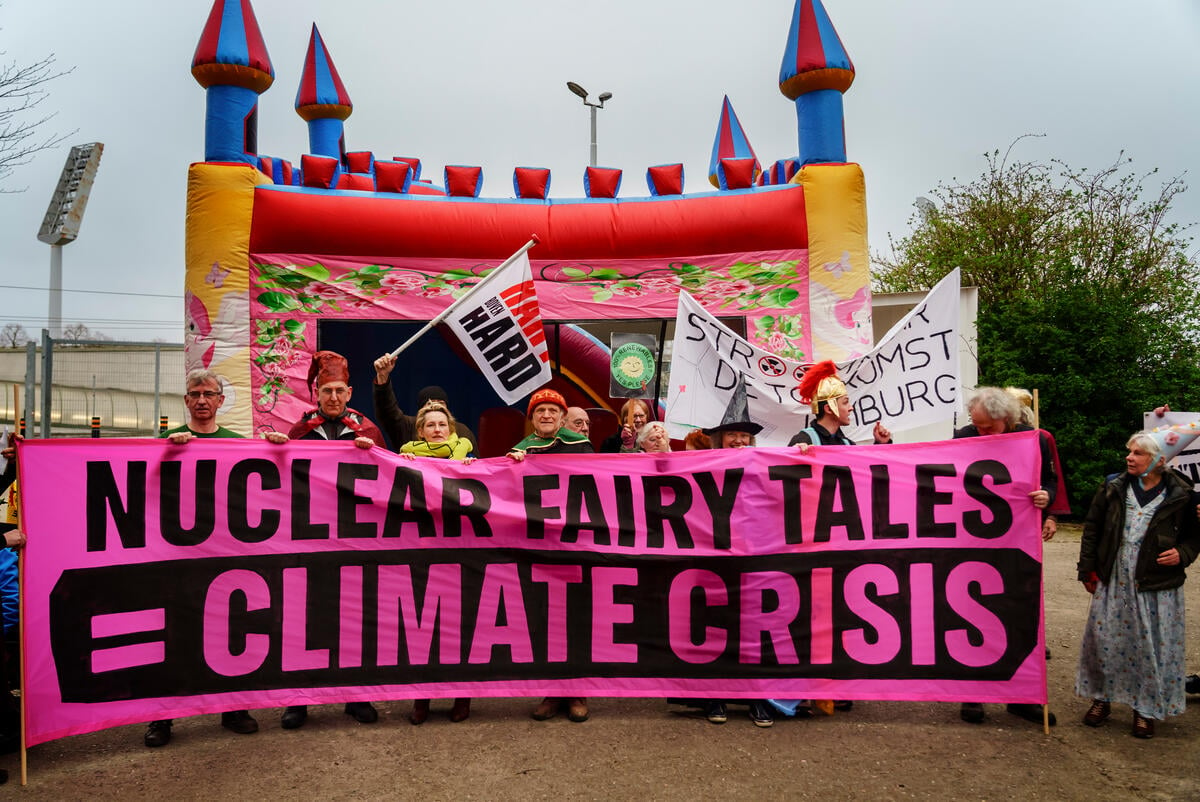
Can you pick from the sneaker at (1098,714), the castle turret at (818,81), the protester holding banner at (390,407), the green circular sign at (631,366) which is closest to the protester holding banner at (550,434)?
the protester holding banner at (390,407)

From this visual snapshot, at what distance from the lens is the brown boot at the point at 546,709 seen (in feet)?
16.0

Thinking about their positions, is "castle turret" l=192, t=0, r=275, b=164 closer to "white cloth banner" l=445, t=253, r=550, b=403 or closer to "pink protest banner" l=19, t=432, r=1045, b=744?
"white cloth banner" l=445, t=253, r=550, b=403

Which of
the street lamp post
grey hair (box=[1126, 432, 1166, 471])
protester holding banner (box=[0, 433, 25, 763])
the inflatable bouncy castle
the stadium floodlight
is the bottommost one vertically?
protester holding banner (box=[0, 433, 25, 763])

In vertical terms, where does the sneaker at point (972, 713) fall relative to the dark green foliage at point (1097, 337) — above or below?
below

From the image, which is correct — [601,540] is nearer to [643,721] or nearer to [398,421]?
[643,721]

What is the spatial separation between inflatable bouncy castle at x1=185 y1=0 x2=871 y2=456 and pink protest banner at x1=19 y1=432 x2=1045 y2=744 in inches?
162

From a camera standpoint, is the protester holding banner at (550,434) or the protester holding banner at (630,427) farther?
the protester holding banner at (630,427)

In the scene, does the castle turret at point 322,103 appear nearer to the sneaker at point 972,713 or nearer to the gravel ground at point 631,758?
the gravel ground at point 631,758

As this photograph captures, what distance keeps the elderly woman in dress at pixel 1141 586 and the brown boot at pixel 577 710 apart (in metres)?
2.64

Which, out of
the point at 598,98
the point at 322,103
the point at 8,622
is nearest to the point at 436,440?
the point at 8,622

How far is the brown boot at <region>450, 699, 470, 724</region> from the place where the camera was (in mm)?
4855

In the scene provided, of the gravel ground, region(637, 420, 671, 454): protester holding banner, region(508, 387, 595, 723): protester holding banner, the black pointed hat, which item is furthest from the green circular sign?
the gravel ground

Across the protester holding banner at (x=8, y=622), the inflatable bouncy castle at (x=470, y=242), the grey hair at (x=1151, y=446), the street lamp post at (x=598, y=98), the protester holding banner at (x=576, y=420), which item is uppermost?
the street lamp post at (x=598, y=98)

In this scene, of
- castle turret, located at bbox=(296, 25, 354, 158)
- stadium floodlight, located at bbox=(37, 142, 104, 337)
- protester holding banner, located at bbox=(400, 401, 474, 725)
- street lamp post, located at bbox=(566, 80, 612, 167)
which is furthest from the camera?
stadium floodlight, located at bbox=(37, 142, 104, 337)
